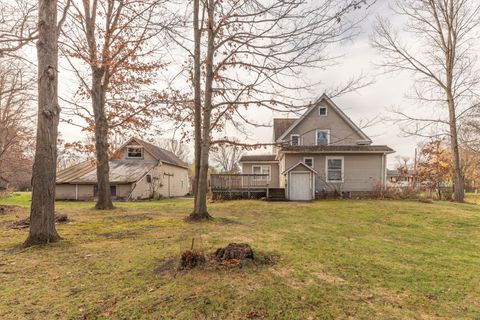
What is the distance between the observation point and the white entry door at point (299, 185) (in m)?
19.9

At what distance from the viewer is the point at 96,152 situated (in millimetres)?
14469

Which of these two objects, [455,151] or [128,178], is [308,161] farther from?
[128,178]

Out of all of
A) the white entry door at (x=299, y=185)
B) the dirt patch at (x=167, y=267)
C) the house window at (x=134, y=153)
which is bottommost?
the dirt patch at (x=167, y=267)

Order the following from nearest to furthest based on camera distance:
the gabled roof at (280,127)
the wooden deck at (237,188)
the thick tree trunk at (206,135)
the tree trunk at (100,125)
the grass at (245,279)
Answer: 1. the grass at (245,279)
2. the thick tree trunk at (206,135)
3. the tree trunk at (100,125)
4. the wooden deck at (237,188)
5. the gabled roof at (280,127)

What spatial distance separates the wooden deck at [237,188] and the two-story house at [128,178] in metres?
7.07

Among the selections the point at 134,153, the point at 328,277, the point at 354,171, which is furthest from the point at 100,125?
the point at 354,171

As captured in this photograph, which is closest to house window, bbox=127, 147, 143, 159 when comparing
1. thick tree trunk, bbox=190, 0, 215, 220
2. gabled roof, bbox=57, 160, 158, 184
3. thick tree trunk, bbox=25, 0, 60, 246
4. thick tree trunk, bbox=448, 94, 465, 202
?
gabled roof, bbox=57, 160, 158, 184

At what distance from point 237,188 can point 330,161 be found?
23.8 ft

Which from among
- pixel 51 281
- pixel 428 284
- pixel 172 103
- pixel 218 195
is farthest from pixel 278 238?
pixel 218 195

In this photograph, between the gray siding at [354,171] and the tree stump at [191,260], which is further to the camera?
the gray siding at [354,171]

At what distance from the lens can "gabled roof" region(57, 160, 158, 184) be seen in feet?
79.2

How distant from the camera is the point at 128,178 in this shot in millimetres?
24562

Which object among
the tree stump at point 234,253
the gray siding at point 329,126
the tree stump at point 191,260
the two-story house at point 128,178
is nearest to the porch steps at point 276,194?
the gray siding at point 329,126

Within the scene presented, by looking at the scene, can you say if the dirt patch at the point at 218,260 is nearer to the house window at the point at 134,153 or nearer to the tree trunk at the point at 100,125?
the tree trunk at the point at 100,125
